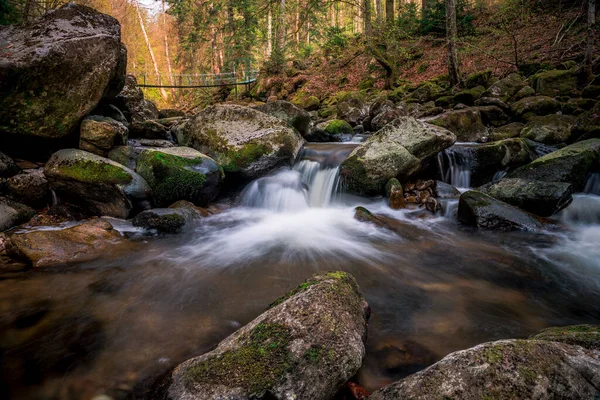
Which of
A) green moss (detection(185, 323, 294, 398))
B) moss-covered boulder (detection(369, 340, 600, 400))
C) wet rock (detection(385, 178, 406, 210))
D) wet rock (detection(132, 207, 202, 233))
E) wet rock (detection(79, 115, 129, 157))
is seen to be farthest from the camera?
wet rock (detection(385, 178, 406, 210))

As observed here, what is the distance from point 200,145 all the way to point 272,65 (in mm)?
16161

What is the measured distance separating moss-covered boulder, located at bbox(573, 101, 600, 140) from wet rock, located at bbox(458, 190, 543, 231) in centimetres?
390

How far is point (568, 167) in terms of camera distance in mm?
6387

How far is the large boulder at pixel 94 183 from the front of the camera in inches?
219

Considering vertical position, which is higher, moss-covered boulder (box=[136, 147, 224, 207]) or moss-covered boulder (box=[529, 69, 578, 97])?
moss-covered boulder (box=[529, 69, 578, 97])

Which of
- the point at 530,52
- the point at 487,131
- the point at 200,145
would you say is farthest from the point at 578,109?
the point at 200,145

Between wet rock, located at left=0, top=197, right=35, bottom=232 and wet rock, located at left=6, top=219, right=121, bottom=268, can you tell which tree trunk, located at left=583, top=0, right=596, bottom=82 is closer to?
wet rock, located at left=6, top=219, right=121, bottom=268

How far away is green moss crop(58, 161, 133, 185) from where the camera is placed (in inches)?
218

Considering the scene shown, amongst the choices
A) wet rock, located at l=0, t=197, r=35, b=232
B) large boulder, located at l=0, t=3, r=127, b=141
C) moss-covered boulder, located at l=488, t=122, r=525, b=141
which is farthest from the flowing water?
moss-covered boulder, located at l=488, t=122, r=525, b=141

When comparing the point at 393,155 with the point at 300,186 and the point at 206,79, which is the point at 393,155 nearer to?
the point at 300,186

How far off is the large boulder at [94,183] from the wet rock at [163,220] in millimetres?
482

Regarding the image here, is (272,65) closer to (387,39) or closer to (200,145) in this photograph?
(387,39)

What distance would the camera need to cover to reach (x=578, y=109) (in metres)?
9.20

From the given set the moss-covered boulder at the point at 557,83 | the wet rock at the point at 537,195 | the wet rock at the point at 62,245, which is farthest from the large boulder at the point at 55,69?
the moss-covered boulder at the point at 557,83
